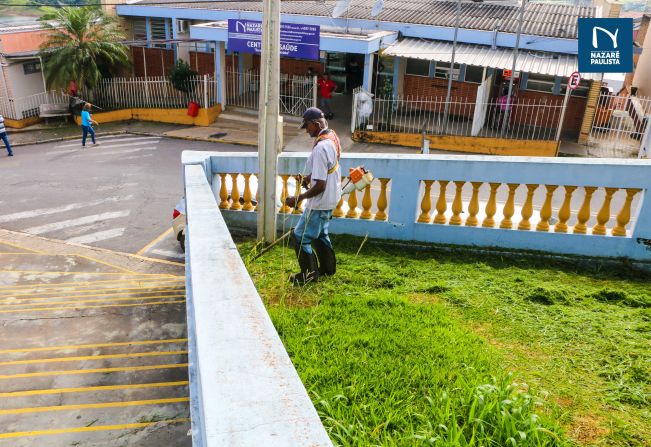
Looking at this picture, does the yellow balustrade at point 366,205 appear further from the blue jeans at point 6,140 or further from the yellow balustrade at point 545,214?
the blue jeans at point 6,140

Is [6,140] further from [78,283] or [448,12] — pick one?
[448,12]

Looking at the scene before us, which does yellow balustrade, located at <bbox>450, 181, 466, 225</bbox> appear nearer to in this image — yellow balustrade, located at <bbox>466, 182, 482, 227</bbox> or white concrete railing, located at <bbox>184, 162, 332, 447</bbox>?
yellow balustrade, located at <bbox>466, 182, 482, 227</bbox>

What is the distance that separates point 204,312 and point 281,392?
2.02 feet

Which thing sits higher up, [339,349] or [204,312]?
[204,312]

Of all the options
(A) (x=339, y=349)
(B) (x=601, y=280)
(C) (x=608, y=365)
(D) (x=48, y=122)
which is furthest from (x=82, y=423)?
(D) (x=48, y=122)

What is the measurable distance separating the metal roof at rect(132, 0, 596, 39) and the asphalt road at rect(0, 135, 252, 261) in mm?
7207

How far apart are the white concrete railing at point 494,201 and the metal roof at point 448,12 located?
45.1 ft

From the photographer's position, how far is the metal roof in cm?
1808

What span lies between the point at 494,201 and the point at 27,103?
61.5ft

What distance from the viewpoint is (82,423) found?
10.9ft

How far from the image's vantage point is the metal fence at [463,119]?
16594mm

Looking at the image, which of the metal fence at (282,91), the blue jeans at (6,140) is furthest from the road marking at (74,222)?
the metal fence at (282,91)

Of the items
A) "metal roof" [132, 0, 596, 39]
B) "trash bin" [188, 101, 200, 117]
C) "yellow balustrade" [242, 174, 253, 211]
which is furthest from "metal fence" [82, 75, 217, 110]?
"yellow balustrade" [242, 174, 253, 211]

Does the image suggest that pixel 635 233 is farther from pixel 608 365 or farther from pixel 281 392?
pixel 281 392
